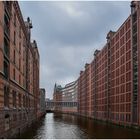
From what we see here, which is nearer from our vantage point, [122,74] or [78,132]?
[78,132]

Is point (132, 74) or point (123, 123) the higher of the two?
point (132, 74)

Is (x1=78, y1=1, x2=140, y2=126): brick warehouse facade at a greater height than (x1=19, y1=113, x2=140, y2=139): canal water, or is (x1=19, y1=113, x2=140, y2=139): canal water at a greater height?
(x1=78, y1=1, x2=140, y2=126): brick warehouse facade

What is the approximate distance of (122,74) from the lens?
7656 cm

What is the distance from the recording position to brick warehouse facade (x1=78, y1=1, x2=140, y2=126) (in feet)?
214

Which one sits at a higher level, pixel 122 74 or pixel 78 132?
pixel 122 74

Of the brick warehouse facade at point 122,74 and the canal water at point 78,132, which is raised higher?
the brick warehouse facade at point 122,74

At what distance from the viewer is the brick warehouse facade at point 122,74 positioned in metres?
65.2

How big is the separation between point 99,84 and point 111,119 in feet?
99.7

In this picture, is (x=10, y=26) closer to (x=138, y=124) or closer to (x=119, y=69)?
(x=138, y=124)

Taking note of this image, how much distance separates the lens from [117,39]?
272 feet

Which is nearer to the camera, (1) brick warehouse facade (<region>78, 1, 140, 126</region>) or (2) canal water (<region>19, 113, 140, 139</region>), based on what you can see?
(2) canal water (<region>19, 113, 140, 139</region>)

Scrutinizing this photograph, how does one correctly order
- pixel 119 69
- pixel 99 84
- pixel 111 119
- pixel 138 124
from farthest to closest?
pixel 99 84
pixel 111 119
pixel 119 69
pixel 138 124

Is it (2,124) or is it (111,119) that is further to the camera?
(111,119)

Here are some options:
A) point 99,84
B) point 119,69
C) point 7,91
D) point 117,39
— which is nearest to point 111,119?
point 119,69
